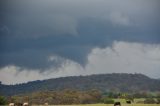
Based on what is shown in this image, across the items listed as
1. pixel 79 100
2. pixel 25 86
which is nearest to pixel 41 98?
pixel 79 100

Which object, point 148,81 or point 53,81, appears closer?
point 53,81

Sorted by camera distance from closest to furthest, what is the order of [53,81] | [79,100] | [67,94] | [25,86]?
[79,100], [67,94], [25,86], [53,81]

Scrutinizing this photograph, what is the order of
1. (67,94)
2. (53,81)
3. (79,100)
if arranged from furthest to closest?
1. (53,81)
2. (67,94)
3. (79,100)

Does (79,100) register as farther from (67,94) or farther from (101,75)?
(101,75)

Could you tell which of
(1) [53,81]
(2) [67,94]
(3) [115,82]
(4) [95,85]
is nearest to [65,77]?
(1) [53,81]

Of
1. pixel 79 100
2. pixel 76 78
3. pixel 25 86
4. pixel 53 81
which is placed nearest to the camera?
pixel 79 100

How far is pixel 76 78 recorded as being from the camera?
74.5 meters

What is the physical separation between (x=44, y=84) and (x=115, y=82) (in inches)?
766

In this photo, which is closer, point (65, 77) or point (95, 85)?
point (65, 77)

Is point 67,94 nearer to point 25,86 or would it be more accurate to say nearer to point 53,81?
point 25,86

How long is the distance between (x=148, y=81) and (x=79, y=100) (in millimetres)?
36721

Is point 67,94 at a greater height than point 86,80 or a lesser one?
lesser

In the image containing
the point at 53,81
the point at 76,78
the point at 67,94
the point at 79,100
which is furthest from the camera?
the point at 76,78

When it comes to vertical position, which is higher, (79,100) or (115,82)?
(115,82)
